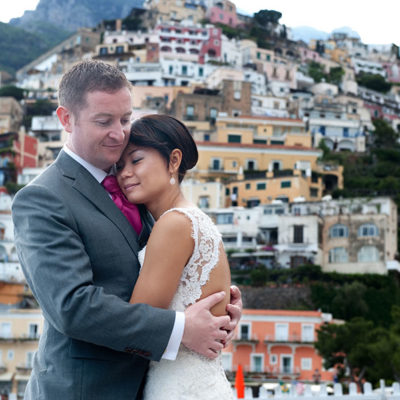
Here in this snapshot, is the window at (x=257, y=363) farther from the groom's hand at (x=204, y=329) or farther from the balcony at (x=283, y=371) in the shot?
Answer: the groom's hand at (x=204, y=329)

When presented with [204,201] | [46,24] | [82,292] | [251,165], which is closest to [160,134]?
[82,292]

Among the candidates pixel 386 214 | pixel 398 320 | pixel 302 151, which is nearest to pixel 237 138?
pixel 302 151

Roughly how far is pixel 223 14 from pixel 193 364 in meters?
90.2

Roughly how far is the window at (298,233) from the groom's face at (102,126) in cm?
3979

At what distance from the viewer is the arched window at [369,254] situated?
43384 mm

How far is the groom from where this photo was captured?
10.8 ft

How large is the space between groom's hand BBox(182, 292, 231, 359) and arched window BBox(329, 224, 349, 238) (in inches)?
1620

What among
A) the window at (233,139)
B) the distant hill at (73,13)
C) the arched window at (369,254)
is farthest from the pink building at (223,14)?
the arched window at (369,254)

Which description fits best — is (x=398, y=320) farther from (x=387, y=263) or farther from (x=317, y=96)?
(x=317, y=96)

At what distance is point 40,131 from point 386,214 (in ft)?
103

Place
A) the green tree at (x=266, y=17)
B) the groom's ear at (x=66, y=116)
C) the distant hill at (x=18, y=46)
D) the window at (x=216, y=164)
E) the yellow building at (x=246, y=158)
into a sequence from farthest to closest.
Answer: the distant hill at (x=18, y=46)
the green tree at (x=266, y=17)
the window at (x=216, y=164)
the yellow building at (x=246, y=158)
the groom's ear at (x=66, y=116)

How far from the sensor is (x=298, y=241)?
4309 centimetres

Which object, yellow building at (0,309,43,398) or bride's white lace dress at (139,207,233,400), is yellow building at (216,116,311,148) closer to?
yellow building at (0,309,43,398)

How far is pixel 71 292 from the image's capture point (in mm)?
→ 3252
